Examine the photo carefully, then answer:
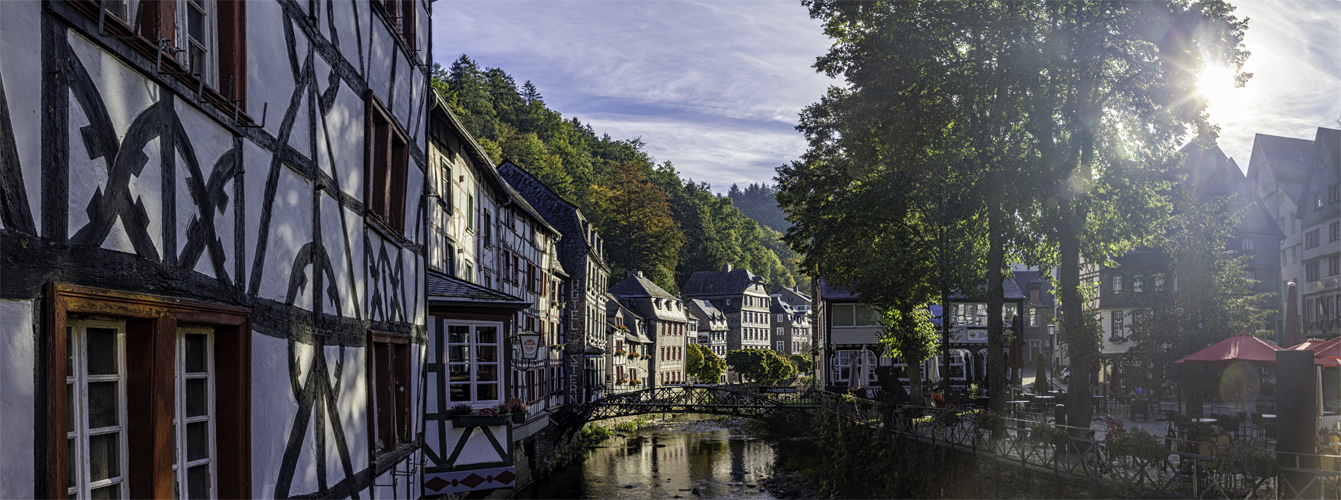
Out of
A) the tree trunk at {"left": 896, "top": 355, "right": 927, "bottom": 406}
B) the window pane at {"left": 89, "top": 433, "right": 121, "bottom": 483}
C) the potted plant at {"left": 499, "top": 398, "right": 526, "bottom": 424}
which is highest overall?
the window pane at {"left": 89, "top": 433, "right": 121, "bottom": 483}

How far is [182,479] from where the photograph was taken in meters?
6.02

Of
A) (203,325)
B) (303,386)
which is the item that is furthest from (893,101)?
(203,325)

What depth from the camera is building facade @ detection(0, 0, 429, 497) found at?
14.0ft

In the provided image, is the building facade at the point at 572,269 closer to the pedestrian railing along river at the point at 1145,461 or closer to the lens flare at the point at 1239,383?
the lens flare at the point at 1239,383

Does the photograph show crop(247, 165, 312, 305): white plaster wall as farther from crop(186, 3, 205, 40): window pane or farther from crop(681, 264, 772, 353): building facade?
crop(681, 264, 772, 353): building facade

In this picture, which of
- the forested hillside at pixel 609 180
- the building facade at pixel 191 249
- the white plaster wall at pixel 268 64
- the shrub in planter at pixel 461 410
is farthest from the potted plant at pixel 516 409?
the forested hillside at pixel 609 180

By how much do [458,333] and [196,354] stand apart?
9.60 m

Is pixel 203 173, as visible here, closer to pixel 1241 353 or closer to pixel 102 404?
pixel 102 404

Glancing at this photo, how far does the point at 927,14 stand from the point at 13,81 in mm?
20731

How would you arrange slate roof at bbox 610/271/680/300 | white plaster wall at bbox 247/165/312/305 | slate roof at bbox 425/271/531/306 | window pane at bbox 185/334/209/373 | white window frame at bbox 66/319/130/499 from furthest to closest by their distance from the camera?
slate roof at bbox 610/271/680/300, slate roof at bbox 425/271/531/306, white plaster wall at bbox 247/165/312/305, window pane at bbox 185/334/209/373, white window frame at bbox 66/319/130/499

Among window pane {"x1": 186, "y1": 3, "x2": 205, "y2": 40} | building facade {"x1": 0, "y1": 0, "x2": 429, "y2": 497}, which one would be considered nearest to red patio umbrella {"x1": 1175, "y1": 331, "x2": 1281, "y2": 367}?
building facade {"x1": 0, "y1": 0, "x2": 429, "y2": 497}

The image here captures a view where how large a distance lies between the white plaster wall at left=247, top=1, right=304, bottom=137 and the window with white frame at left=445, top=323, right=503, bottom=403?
8145 mm

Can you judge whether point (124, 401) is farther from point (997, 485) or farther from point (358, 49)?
point (997, 485)

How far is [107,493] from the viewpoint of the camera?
5074mm
